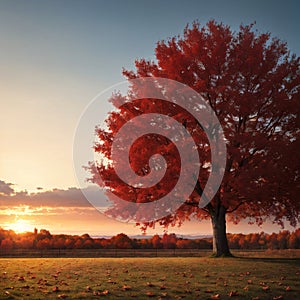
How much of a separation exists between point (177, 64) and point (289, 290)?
703 inches

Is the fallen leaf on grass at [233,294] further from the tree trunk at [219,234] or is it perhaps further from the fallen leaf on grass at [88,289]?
the tree trunk at [219,234]

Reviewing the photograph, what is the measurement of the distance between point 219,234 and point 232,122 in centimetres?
819

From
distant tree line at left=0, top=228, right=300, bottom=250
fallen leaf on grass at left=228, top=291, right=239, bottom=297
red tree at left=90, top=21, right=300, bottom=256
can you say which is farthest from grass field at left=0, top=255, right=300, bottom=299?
distant tree line at left=0, top=228, right=300, bottom=250

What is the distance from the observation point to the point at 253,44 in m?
29.3

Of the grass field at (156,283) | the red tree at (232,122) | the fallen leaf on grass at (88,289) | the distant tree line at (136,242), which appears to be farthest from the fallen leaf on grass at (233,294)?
the distant tree line at (136,242)

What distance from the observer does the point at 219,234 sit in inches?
1177

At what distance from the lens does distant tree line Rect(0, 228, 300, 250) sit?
78.1 m

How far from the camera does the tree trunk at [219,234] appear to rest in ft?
96.4

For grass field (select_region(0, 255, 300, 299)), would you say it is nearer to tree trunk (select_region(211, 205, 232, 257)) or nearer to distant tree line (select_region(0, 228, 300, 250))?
tree trunk (select_region(211, 205, 232, 257))

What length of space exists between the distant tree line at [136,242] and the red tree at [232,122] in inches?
1840

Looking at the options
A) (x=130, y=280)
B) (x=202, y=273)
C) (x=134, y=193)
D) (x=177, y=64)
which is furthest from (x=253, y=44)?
(x=130, y=280)

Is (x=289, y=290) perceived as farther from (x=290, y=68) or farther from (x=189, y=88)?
(x=290, y=68)

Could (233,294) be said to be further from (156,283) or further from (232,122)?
(232,122)

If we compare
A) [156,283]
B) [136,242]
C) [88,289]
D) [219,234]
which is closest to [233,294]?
[156,283]
